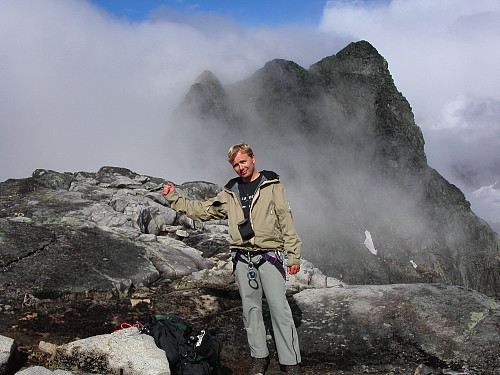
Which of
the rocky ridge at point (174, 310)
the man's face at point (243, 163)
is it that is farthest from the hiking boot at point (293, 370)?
the man's face at point (243, 163)

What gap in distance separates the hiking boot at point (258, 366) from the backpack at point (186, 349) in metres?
0.64

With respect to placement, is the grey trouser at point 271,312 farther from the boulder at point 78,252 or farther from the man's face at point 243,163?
the boulder at point 78,252

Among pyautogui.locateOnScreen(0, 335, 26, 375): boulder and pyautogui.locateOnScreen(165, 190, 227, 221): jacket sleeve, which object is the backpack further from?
pyautogui.locateOnScreen(165, 190, 227, 221): jacket sleeve

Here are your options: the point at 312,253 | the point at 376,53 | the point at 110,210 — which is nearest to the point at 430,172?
the point at 376,53

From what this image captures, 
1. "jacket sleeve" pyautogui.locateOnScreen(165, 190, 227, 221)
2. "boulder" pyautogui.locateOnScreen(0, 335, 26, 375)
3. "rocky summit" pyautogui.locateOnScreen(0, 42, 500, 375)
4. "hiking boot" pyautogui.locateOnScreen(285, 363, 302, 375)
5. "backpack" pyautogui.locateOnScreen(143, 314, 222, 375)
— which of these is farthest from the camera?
"jacket sleeve" pyautogui.locateOnScreen(165, 190, 227, 221)

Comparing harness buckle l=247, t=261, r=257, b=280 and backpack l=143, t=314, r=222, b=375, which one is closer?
backpack l=143, t=314, r=222, b=375

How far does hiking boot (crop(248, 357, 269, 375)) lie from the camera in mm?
5983

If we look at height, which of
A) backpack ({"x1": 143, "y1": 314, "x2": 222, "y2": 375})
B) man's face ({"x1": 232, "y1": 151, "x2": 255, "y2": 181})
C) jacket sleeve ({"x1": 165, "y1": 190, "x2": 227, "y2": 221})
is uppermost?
man's face ({"x1": 232, "y1": 151, "x2": 255, "y2": 181})

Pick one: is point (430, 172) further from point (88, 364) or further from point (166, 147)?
point (88, 364)

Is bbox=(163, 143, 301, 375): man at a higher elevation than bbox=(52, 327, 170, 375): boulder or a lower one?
higher

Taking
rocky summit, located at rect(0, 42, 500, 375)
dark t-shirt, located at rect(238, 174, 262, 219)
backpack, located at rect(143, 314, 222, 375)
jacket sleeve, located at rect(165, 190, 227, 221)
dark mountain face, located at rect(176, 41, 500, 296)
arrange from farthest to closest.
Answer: dark mountain face, located at rect(176, 41, 500, 296), jacket sleeve, located at rect(165, 190, 227, 221), dark t-shirt, located at rect(238, 174, 262, 219), rocky summit, located at rect(0, 42, 500, 375), backpack, located at rect(143, 314, 222, 375)

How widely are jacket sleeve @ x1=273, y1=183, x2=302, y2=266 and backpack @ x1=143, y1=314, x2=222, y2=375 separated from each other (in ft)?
6.29

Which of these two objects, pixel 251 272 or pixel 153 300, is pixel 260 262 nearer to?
pixel 251 272

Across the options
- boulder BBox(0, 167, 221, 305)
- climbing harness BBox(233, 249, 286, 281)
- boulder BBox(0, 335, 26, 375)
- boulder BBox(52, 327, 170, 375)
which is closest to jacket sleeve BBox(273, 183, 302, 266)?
climbing harness BBox(233, 249, 286, 281)
